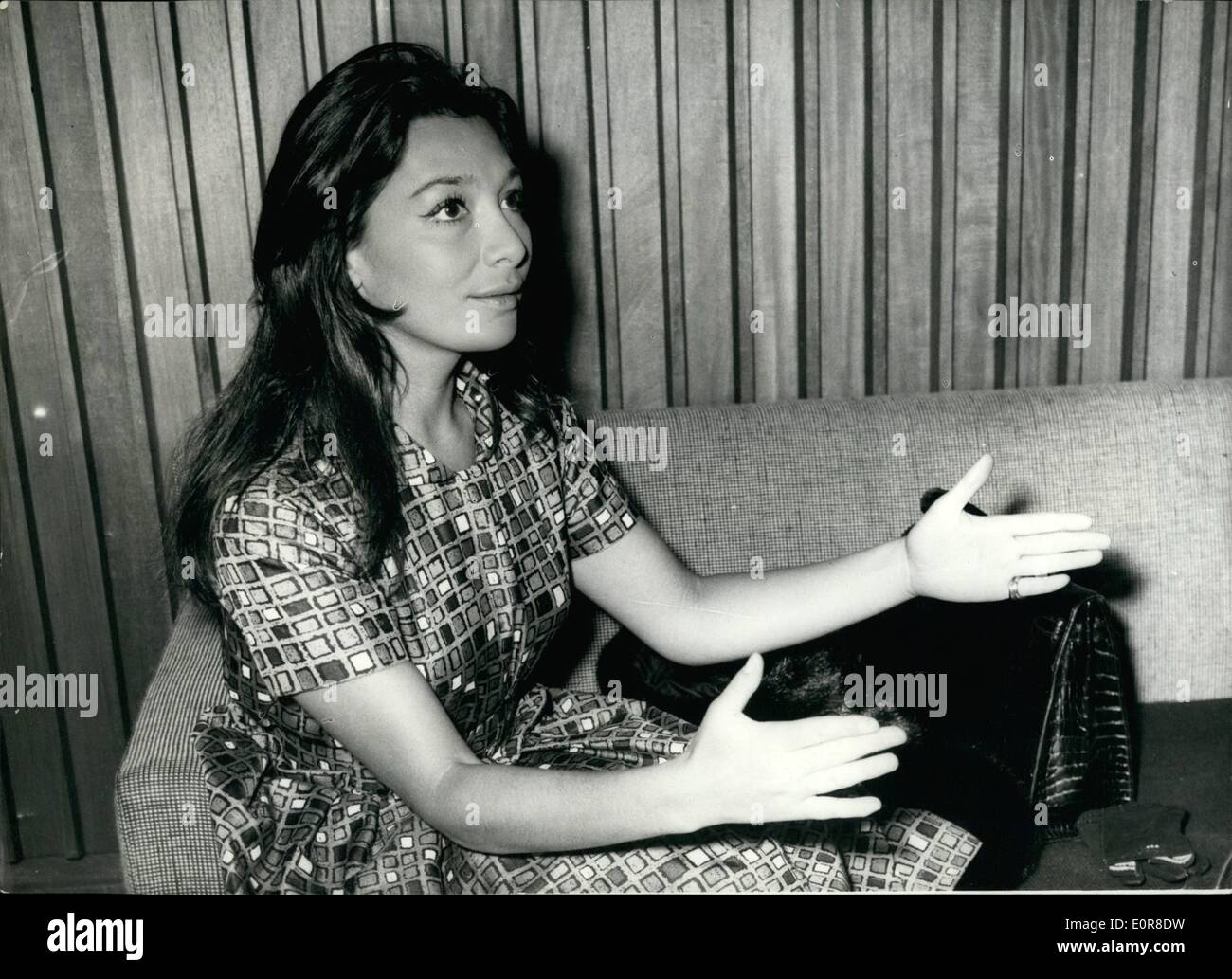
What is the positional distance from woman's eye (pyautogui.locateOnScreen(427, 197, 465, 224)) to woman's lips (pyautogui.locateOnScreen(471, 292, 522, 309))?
0.10 m

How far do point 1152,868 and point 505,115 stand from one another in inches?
53.8

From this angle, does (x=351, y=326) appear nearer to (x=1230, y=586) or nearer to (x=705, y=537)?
(x=705, y=537)

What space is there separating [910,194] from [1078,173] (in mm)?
312

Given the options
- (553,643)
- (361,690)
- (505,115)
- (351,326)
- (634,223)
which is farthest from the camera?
(634,223)

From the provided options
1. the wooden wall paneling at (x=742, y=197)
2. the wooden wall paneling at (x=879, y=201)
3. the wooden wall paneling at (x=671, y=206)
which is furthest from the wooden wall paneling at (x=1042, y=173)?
the wooden wall paneling at (x=671, y=206)

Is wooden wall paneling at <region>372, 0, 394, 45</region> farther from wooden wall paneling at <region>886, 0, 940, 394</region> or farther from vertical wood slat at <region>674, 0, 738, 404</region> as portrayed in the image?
wooden wall paneling at <region>886, 0, 940, 394</region>

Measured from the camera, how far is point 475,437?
4.86 feet

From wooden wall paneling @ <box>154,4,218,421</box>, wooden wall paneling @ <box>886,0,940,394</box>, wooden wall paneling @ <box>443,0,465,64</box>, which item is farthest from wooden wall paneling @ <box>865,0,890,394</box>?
wooden wall paneling @ <box>154,4,218,421</box>

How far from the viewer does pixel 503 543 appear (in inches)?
55.7

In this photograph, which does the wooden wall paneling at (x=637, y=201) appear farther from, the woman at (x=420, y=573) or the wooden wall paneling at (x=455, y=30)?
the woman at (x=420, y=573)

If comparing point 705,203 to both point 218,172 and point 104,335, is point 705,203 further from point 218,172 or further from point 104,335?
point 104,335

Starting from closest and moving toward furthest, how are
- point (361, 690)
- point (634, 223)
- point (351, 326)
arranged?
point (361, 690) < point (351, 326) < point (634, 223)

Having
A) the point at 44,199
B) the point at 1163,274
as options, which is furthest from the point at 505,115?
the point at 1163,274

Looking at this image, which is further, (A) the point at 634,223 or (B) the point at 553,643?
(A) the point at 634,223
